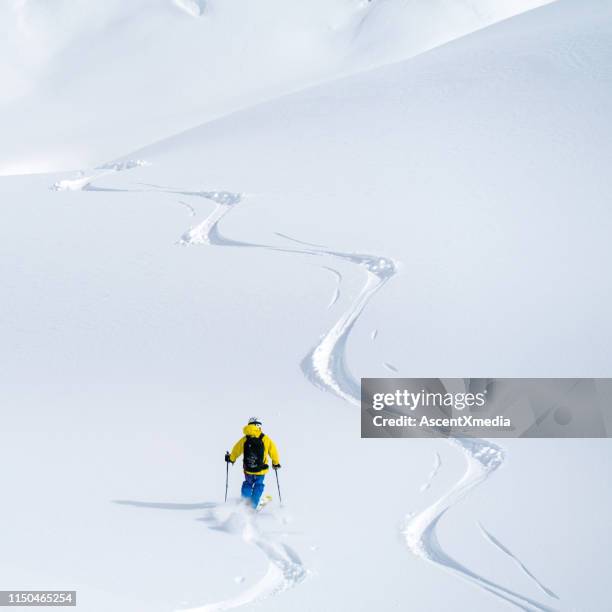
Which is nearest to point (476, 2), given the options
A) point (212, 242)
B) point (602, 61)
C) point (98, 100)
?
point (98, 100)

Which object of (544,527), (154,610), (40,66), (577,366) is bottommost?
(154,610)

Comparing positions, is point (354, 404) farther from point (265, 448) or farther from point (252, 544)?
point (252, 544)

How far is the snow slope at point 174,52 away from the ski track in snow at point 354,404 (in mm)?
36847

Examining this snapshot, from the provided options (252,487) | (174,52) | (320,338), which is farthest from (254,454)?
(174,52)

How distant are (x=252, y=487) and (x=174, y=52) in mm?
60501

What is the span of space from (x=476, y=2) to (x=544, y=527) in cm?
6462

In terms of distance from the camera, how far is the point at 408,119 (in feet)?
76.6

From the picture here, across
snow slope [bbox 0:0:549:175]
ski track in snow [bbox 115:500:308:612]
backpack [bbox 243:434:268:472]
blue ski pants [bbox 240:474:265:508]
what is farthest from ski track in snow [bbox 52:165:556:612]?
snow slope [bbox 0:0:549:175]

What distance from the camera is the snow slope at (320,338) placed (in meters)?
7.52

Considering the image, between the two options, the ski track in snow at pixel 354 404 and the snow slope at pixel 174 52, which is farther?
the snow slope at pixel 174 52

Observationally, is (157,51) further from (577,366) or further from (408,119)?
(577,366)

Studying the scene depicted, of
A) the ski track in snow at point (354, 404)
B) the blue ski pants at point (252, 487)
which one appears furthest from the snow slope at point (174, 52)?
the blue ski pants at point (252, 487)

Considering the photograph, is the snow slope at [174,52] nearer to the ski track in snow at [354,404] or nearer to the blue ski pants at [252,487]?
the ski track in snow at [354,404]

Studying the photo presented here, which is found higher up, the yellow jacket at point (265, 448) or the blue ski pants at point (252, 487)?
the yellow jacket at point (265, 448)
